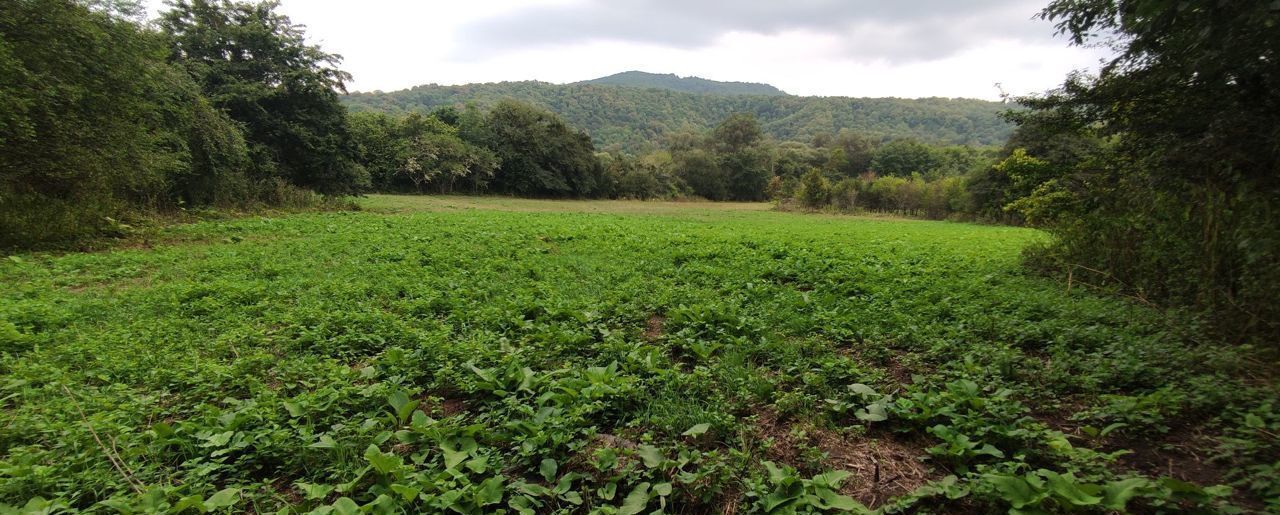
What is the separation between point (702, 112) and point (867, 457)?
433ft

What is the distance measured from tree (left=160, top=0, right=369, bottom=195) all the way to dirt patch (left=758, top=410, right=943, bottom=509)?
23347 mm

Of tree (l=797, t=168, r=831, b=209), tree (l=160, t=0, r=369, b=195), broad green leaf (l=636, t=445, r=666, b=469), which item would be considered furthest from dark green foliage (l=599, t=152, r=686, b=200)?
broad green leaf (l=636, t=445, r=666, b=469)

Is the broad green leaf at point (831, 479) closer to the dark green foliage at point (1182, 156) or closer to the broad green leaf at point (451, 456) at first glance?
the broad green leaf at point (451, 456)

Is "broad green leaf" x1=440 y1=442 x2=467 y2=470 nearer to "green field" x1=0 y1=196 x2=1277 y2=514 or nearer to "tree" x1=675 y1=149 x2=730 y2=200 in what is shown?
"green field" x1=0 y1=196 x2=1277 y2=514

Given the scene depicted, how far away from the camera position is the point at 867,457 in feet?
9.36

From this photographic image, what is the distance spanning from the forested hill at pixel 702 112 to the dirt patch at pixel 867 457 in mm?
92928

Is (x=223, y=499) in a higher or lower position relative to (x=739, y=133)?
lower

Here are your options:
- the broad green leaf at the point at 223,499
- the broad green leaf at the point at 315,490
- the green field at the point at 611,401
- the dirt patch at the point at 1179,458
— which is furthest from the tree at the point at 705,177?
the broad green leaf at the point at 223,499

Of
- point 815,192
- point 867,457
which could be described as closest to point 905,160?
point 815,192

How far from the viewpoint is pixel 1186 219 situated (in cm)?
560

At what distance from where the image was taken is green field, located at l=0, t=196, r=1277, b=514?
2.50m

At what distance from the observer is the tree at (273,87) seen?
66.5 feet

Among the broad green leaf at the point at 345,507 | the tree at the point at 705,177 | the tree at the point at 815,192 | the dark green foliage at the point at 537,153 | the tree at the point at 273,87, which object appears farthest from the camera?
the tree at the point at 705,177

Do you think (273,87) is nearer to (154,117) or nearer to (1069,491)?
(154,117)
